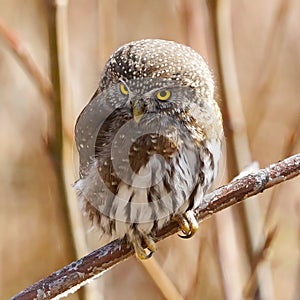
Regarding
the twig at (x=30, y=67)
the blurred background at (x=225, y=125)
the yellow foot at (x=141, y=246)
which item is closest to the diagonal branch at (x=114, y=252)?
the yellow foot at (x=141, y=246)

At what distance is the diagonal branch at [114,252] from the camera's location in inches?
117

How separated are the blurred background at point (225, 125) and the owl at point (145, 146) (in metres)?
0.16

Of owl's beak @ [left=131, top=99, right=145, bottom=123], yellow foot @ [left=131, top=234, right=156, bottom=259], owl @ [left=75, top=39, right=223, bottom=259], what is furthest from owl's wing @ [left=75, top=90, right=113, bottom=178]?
yellow foot @ [left=131, top=234, right=156, bottom=259]

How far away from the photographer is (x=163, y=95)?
343 centimetres

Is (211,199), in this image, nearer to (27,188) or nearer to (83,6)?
(27,188)

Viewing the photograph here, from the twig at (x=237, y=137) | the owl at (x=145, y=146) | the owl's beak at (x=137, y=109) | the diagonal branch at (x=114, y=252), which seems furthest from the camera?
the twig at (x=237, y=137)

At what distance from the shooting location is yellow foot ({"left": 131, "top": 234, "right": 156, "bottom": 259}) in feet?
11.1

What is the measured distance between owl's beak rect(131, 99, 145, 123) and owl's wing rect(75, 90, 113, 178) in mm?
156

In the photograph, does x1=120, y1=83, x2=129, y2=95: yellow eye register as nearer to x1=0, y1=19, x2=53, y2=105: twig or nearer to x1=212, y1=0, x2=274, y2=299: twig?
x1=0, y1=19, x2=53, y2=105: twig

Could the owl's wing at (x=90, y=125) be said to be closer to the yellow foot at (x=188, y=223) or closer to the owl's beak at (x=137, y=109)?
the owl's beak at (x=137, y=109)

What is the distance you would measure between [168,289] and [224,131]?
82cm

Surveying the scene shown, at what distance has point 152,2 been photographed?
694cm

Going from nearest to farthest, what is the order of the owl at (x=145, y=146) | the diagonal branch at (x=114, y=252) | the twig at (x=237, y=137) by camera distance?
the diagonal branch at (x=114, y=252)
the owl at (x=145, y=146)
the twig at (x=237, y=137)

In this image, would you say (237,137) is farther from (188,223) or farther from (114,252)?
(114,252)
